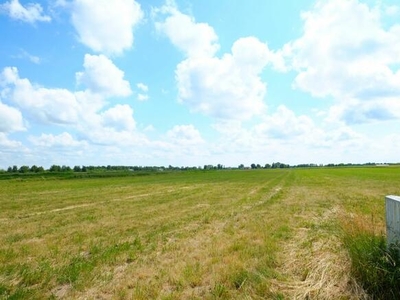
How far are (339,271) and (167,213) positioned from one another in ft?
33.7

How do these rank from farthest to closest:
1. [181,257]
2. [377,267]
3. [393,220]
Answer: [181,257], [393,220], [377,267]

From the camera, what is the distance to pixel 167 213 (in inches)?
595

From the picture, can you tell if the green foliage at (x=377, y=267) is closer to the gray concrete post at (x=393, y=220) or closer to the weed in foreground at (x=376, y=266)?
the weed in foreground at (x=376, y=266)

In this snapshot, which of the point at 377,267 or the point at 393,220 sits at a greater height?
the point at 393,220

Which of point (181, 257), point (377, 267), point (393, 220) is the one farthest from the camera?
point (181, 257)

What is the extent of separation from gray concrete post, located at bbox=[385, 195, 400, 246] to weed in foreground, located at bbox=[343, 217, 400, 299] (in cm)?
17

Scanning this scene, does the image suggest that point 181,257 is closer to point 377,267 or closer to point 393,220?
point 377,267

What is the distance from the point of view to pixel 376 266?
5.15 metres

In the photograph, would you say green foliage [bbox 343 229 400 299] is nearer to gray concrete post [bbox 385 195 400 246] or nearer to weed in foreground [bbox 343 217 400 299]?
weed in foreground [bbox 343 217 400 299]

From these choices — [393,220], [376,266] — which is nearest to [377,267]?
[376,266]

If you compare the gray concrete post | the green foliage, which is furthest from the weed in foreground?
the gray concrete post

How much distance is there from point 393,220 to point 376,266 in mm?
907

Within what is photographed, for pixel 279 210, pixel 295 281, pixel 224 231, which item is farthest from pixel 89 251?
pixel 279 210

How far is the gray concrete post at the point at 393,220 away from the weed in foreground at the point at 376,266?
0.54 ft
